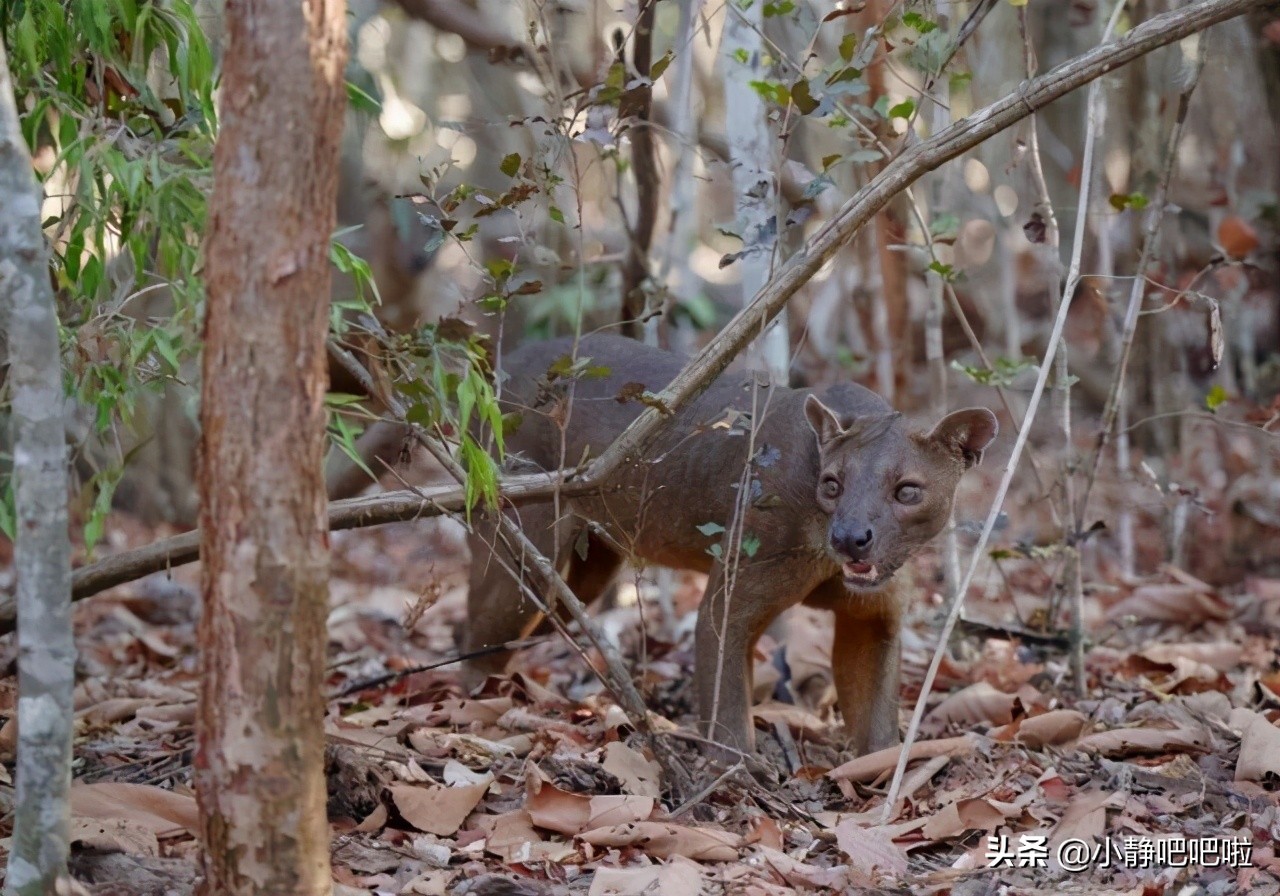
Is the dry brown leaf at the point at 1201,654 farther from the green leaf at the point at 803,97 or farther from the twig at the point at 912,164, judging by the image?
the green leaf at the point at 803,97

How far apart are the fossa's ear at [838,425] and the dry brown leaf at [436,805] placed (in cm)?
198

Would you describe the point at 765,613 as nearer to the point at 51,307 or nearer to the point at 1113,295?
the point at 1113,295

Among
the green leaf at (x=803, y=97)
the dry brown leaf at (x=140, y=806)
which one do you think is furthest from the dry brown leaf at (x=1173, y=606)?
the dry brown leaf at (x=140, y=806)

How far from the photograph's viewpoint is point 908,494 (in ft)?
17.3

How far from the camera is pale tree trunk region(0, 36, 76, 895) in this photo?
9.69 ft

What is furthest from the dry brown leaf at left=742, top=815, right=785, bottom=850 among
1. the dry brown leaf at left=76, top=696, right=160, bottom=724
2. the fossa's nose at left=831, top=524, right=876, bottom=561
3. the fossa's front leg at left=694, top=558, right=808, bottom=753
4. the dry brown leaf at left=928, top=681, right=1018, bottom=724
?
the dry brown leaf at left=76, top=696, right=160, bottom=724

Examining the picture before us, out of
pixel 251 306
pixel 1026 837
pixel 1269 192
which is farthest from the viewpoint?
pixel 1269 192

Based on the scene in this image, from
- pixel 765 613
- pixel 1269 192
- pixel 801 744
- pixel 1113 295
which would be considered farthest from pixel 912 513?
pixel 1269 192

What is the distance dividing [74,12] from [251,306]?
1673mm

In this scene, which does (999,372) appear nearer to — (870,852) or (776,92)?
(776,92)

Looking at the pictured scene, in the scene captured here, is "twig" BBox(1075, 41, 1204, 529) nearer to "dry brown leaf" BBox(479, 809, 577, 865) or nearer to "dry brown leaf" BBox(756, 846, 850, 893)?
"dry brown leaf" BBox(756, 846, 850, 893)

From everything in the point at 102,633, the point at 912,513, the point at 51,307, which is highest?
the point at 51,307

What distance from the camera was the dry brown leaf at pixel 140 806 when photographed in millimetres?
3969

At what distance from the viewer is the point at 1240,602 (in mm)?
7910
